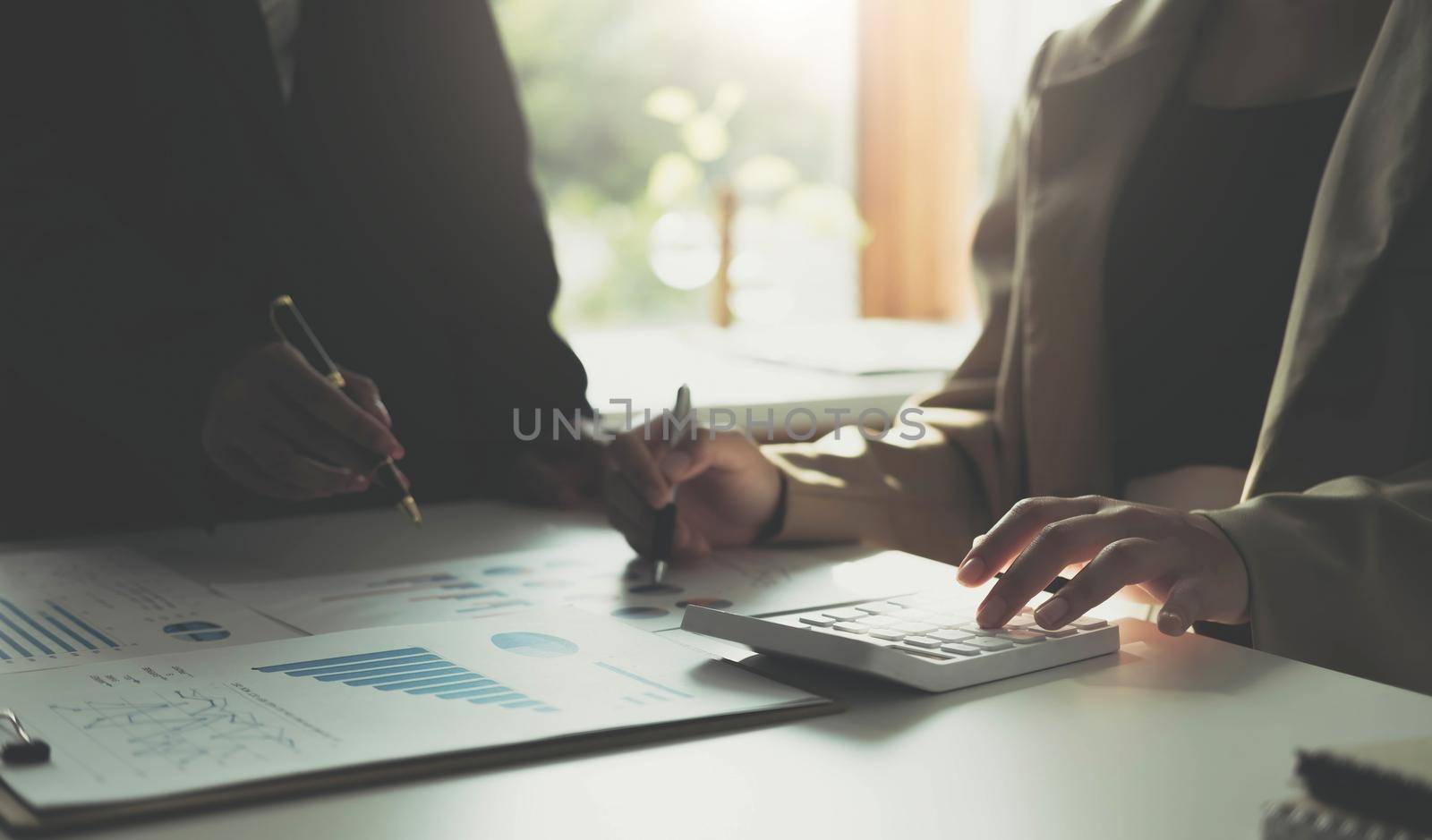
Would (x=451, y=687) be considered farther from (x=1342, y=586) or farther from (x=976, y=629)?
(x=1342, y=586)

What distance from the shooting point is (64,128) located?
4.12 feet

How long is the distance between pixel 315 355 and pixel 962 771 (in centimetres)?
73

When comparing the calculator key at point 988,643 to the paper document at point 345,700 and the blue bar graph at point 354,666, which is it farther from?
the blue bar graph at point 354,666

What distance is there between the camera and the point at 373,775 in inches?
21.4

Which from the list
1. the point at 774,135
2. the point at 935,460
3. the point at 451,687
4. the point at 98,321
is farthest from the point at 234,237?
the point at 774,135

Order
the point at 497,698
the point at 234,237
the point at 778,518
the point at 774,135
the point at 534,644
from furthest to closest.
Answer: the point at 774,135 → the point at 234,237 → the point at 778,518 → the point at 534,644 → the point at 497,698

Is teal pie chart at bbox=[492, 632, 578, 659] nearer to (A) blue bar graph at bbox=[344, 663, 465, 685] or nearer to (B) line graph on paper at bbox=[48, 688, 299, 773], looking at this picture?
(A) blue bar graph at bbox=[344, 663, 465, 685]

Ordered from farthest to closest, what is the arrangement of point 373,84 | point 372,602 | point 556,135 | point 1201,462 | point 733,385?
point 556,135 → point 733,385 → point 373,84 → point 1201,462 → point 372,602

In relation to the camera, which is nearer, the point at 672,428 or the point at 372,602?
the point at 372,602

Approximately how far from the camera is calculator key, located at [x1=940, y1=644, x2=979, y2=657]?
693mm

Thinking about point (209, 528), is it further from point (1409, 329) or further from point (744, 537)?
point (1409, 329)

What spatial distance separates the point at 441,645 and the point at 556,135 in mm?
2874

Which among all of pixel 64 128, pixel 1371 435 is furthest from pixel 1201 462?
pixel 64 128

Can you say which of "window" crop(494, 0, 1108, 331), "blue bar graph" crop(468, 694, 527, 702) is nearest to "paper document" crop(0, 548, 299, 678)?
"blue bar graph" crop(468, 694, 527, 702)
